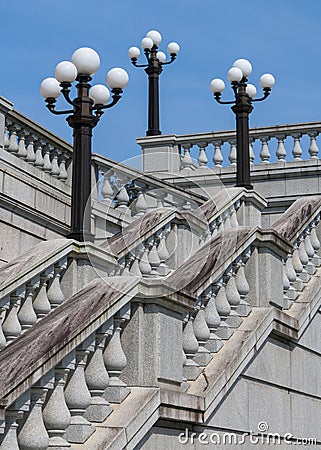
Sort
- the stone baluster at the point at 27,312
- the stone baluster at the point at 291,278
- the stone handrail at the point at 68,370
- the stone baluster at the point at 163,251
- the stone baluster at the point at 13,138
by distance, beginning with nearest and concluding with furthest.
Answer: the stone handrail at the point at 68,370 < the stone baluster at the point at 27,312 < the stone baluster at the point at 291,278 < the stone baluster at the point at 163,251 < the stone baluster at the point at 13,138

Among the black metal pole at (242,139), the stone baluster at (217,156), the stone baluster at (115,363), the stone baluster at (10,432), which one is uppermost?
the stone baluster at (217,156)

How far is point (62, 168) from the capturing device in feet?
64.8

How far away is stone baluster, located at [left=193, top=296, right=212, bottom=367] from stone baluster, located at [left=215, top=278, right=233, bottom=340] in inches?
16.5

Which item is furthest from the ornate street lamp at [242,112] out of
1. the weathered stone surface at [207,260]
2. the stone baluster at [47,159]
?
the weathered stone surface at [207,260]

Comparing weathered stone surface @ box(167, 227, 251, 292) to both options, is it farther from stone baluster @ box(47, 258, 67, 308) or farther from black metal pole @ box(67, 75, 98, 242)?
black metal pole @ box(67, 75, 98, 242)

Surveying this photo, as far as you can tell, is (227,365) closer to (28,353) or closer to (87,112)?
(28,353)

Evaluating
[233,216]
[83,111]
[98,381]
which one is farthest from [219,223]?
[98,381]

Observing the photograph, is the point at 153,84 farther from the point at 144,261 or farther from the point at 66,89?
the point at 144,261

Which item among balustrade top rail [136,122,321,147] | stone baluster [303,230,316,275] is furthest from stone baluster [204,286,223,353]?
balustrade top rail [136,122,321,147]

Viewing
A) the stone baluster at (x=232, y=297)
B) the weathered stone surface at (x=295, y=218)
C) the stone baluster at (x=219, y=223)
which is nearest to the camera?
the stone baluster at (x=232, y=297)

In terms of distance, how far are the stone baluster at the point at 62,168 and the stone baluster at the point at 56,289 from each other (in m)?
Result: 9.78

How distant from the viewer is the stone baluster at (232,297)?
32.8 ft

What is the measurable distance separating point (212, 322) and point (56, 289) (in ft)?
5.15

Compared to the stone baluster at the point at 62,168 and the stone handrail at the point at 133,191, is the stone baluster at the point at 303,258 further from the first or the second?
the stone baluster at the point at 62,168
